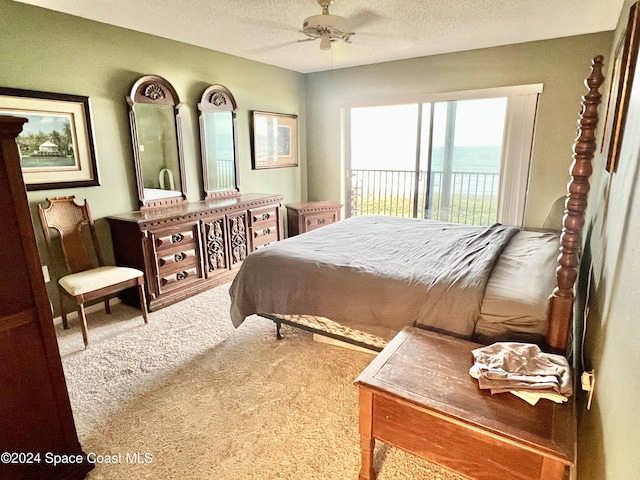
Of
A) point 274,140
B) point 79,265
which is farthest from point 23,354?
point 274,140

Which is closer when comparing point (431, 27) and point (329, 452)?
point (329, 452)

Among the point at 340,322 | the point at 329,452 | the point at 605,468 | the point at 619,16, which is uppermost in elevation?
the point at 619,16

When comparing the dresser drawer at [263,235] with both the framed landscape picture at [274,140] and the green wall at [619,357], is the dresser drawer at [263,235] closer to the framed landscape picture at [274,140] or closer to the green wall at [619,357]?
the framed landscape picture at [274,140]

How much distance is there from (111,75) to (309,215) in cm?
267

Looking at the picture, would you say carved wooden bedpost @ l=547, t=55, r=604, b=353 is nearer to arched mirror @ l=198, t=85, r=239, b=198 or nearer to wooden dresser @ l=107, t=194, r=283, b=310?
wooden dresser @ l=107, t=194, r=283, b=310

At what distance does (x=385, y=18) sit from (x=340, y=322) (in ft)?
8.28

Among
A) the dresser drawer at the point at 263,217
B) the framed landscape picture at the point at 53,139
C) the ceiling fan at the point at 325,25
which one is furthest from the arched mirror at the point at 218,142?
the ceiling fan at the point at 325,25

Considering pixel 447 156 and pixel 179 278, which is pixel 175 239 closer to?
pixel 179 278

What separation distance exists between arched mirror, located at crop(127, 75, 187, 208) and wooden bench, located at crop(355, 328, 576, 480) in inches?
117

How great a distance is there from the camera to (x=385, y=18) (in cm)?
298

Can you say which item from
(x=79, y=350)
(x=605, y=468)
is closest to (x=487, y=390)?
(x=605, y=468)

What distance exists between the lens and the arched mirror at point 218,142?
3959 mm

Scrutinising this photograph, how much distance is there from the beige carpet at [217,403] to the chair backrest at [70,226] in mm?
553

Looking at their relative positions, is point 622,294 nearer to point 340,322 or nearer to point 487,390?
point 487,390
